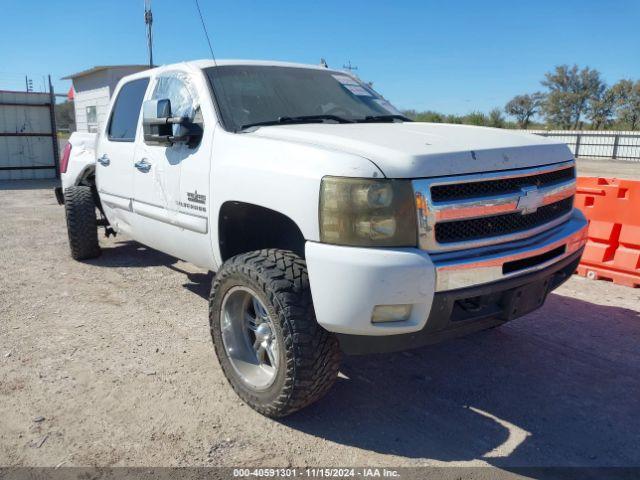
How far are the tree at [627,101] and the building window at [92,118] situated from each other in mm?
46068

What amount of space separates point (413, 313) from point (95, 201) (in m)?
4.92

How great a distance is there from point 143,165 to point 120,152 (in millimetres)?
588

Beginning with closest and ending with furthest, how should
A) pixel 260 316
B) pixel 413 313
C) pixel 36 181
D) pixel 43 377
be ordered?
pixel 413 313, pixel 260 316, pixel 43 377, pixel 36 181

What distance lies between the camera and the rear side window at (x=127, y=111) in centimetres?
467

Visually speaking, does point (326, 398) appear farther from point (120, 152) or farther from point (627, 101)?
point (627, 101)

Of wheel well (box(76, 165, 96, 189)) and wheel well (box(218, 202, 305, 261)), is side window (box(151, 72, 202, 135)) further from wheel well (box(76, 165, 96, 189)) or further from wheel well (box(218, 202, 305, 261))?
wheel well (box(76, 165, 96, 189))

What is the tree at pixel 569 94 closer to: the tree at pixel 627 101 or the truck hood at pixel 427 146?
the tree at pixel 627 101

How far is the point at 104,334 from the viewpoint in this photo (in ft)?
13.5

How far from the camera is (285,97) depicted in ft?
12.5

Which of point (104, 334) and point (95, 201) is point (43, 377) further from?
point (95, 201)

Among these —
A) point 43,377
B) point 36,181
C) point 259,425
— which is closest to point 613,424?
point 259,425

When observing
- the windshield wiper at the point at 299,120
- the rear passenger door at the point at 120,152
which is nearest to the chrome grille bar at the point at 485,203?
the windshield wiper at the point at 299,120

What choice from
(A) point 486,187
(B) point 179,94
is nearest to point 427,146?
(A) point 486,187

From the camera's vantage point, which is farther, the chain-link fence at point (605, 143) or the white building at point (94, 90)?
the chain-link fence at point (605, 143)
